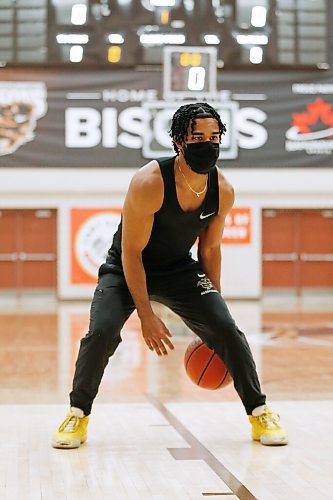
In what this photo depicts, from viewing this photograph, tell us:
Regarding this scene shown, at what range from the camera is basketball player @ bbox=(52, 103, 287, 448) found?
4671 mm

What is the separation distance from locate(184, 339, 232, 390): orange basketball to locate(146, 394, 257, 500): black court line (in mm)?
308

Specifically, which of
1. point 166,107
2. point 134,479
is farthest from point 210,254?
point 166,107

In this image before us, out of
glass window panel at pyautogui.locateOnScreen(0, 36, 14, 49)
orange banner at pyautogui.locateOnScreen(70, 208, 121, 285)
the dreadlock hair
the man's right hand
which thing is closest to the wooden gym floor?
the man's right hand

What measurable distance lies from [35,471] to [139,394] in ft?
9.00

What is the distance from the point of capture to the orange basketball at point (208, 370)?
5055 millimetres

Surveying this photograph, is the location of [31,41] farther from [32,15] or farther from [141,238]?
[141,238]

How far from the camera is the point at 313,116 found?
18516 mm

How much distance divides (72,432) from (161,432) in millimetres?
631

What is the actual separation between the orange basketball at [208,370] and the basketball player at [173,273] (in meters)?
0.18

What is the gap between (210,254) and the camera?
510 cm

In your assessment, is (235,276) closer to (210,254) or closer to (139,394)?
(139,394)

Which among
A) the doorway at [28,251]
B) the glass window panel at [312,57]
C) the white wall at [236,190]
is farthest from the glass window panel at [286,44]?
the doorway at [28,251]

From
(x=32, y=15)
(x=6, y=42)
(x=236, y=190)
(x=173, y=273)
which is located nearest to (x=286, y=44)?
(x=236, y=190)

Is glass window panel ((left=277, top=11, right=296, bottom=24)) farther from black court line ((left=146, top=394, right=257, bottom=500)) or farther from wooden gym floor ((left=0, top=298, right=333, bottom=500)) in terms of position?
black court line ((left=146, top=394, right=257, bottom=500))
